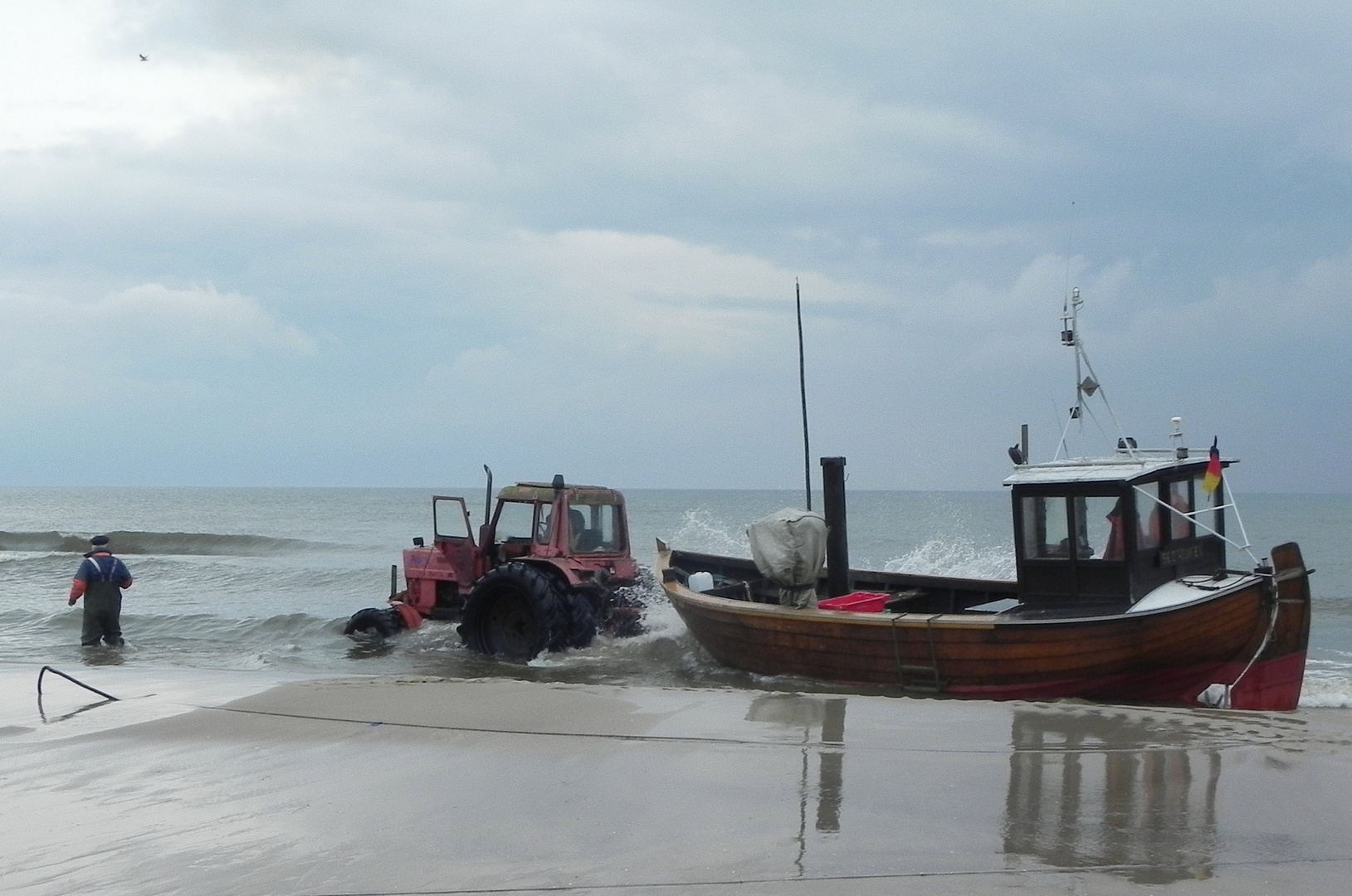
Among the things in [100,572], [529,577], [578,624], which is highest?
[100,572]

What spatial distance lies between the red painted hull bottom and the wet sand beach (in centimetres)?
143

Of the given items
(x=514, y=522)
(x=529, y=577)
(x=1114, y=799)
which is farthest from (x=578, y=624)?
(x=1114, y=799)

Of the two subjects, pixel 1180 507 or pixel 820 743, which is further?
pixel 1180 507

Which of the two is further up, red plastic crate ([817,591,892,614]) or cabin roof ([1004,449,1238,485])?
cabin roof ([1004,449,1238,485])

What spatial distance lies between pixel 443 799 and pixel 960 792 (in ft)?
7.08

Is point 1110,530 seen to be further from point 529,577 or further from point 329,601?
point 329,601

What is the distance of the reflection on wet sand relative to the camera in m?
4.20

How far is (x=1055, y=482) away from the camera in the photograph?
930 cm

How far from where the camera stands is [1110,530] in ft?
A: 30.5

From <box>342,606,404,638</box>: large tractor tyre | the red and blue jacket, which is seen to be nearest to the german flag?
<box>342,606,404,638</box>: large tractor tyre

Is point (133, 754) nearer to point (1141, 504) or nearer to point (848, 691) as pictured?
point (848, 691)

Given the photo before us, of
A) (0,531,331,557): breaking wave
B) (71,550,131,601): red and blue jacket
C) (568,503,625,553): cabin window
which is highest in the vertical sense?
(568,503,625,553): cabin window

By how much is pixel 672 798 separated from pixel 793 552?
5233 mm

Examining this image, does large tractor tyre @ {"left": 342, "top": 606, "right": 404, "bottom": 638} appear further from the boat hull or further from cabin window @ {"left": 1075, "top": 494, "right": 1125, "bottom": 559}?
cabin window @ {"left": 1075, "top": 494, "right": 1125, "bottom": 559}
